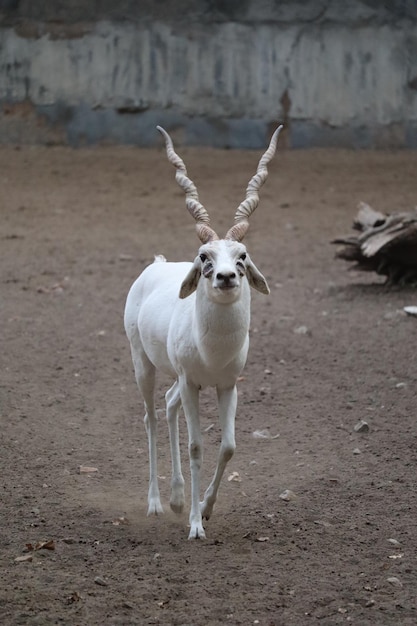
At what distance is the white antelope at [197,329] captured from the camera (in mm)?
4883

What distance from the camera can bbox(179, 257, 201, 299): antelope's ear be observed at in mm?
5016

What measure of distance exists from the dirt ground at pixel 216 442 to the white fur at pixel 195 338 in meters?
0.31

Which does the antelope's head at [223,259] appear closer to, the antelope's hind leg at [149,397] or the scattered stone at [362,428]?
the antelope's hind leg at [149,397]

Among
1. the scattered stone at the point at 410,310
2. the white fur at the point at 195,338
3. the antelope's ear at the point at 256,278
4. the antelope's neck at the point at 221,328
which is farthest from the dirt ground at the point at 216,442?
the antelope's ear at the point at 256,278

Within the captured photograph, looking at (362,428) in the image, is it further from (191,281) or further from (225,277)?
(225,277)

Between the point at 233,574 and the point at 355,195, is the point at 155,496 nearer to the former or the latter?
the point at 233,574

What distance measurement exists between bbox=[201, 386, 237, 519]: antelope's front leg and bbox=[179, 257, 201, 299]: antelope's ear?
54 centimetres

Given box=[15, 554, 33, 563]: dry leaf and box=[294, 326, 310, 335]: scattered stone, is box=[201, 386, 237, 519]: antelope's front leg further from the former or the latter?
box=[294, 326, 310, 335]: scattered stone

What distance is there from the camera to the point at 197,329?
504 cm

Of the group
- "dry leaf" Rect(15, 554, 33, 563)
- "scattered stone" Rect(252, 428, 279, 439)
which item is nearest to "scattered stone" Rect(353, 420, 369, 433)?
"scattered stone" Rect(252, 428, 279, 439)

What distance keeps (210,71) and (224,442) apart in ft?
36.1

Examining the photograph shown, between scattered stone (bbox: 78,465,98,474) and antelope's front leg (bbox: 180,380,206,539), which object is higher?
antelope's front leg (bbox: 180,380,206,539)

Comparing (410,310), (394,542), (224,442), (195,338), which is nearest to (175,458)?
(224,442)

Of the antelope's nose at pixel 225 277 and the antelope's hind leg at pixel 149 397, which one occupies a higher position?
the antelope's nose at pixel 225 277
